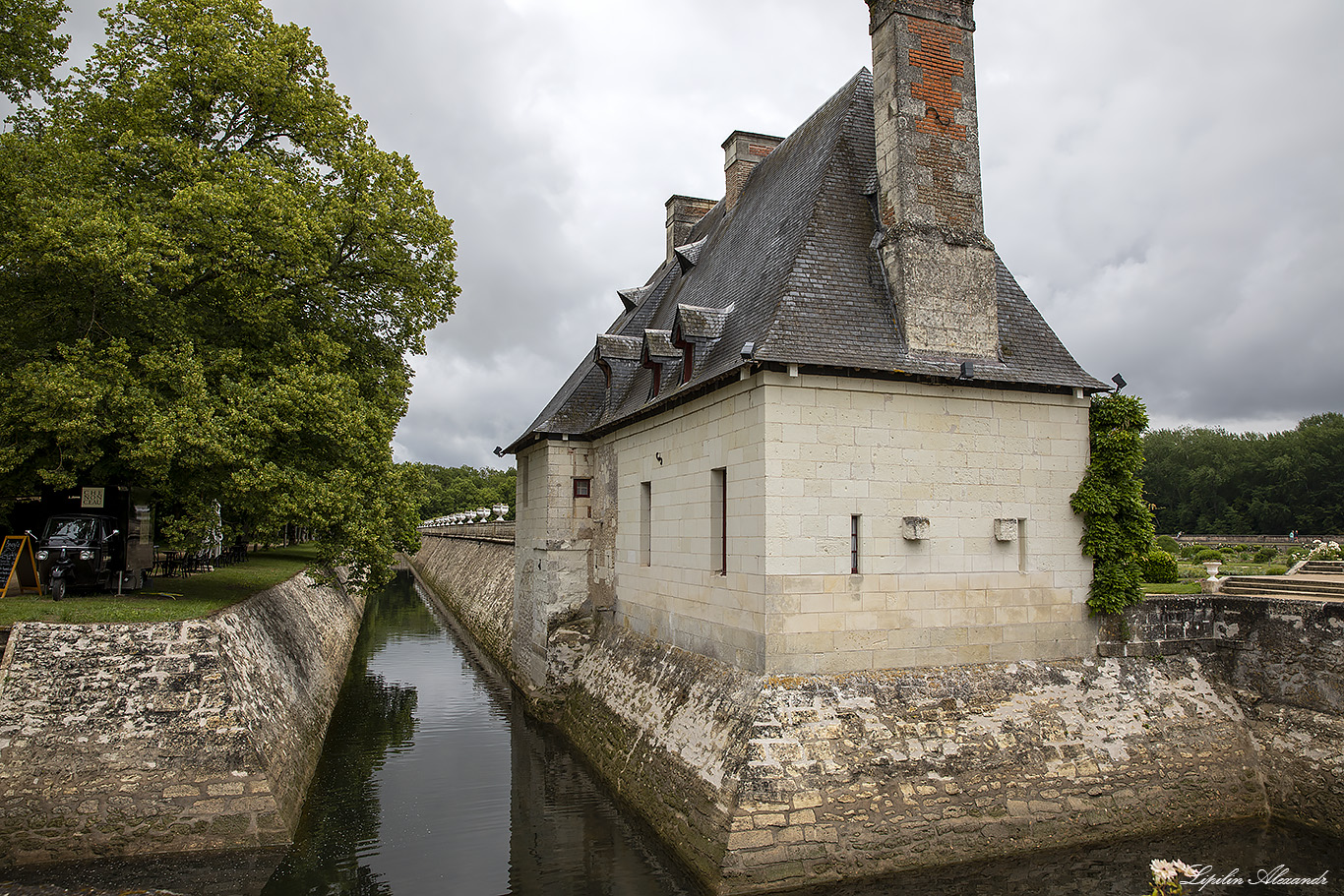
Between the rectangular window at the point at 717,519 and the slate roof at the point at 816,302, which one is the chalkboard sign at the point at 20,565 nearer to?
the slate roof at the point at 816,302

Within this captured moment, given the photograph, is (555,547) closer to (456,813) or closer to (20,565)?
(456,813)

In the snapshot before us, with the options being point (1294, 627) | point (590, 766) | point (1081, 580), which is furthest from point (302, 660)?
point (1294, 627)

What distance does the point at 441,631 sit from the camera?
32.5 metres

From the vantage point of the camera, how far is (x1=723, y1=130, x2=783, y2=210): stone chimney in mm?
20391

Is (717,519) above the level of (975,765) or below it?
above

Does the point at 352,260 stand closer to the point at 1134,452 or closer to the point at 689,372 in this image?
the point at 689,372

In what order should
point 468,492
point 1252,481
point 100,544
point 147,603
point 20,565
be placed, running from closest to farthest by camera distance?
point 147,603, point 100,544, point 20,565, point 1252,481, point 468,492

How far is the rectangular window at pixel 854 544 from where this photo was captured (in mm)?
10742

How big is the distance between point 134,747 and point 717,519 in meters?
8.56

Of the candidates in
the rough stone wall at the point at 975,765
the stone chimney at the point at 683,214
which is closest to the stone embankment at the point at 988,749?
the rough stone wall at the point at 975,765

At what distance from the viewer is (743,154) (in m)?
20.4

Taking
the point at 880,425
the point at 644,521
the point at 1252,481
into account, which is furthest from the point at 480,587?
the point at 1252,481

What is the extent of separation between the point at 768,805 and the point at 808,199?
935cm

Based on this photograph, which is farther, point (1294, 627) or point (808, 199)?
point (808, 199)
